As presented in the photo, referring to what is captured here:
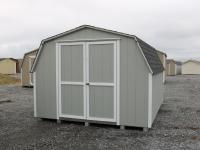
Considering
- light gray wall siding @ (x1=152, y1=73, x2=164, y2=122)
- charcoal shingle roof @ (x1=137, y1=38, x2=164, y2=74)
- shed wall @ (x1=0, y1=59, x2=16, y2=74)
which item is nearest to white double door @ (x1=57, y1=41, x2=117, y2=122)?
charcoal shingle roof @ (x1=137, y1=38, x2=164, y2=74)

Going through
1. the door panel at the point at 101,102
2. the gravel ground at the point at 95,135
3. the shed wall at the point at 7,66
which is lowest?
the gravel ground at the point at 95,135

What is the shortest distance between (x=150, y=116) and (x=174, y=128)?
2.90ft

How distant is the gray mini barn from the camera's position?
6703 mm

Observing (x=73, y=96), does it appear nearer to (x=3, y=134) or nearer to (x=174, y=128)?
(x=3, y=134)

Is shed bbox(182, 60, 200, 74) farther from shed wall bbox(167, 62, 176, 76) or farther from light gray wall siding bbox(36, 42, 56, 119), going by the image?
light gray wall siding bbox(36, 42, 56, 119)

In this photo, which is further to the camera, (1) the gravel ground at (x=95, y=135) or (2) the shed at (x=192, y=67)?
(2) the shed at (x=192, y=67)

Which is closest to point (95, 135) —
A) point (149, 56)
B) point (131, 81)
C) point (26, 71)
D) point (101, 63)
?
point (131, 81)

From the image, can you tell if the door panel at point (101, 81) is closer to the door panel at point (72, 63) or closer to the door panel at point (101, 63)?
the door panel at point (101, 63)

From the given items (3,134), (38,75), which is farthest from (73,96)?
(3,134)

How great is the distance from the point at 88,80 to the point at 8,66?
3845 cm

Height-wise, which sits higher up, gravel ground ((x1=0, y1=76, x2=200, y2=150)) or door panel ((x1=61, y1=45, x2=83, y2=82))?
door panel ((x1=61, y1=45, x2=83, y2=82))

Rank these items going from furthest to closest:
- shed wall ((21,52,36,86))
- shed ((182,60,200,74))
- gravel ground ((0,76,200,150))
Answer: shed ((182,60,200,74)), shed wall ((21,52,36,86)), gravel ground ((0,76,200,150))

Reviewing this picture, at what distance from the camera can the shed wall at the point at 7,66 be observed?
139 feet

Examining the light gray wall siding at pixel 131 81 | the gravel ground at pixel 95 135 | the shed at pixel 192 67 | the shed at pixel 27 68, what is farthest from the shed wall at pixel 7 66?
the light gray wall siding at pixel 131 81
